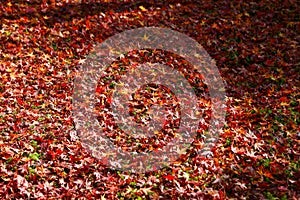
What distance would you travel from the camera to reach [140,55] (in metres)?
6.22

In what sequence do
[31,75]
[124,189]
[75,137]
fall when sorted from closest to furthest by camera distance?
[124,189]
[75,137]
[31,75]

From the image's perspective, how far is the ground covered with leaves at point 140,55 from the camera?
4.17 metres

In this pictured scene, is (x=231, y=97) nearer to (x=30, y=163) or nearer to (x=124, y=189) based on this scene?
(x=124, y=189)

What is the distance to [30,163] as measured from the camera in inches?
169

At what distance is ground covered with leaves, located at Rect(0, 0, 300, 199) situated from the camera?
4.17m

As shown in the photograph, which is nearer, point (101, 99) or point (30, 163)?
point (30, 163)

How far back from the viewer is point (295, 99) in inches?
216

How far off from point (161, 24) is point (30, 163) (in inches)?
164

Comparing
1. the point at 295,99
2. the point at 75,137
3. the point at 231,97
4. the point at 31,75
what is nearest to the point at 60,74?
the point at 31,75

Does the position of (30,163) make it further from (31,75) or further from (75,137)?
(31,75)

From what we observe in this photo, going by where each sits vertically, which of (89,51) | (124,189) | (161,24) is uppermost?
(161,24)

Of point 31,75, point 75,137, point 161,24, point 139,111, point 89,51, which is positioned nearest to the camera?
point 75,137

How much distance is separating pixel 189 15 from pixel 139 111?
3164 mm

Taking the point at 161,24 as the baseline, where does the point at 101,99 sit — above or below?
below
